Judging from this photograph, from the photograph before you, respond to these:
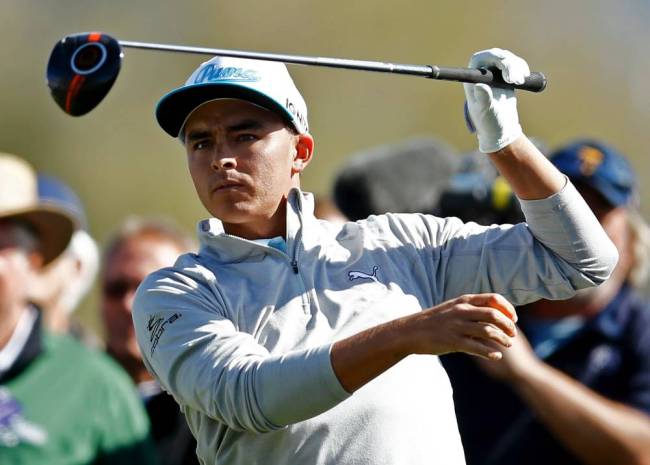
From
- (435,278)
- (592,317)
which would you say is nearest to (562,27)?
(592,317)

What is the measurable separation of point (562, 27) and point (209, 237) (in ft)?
69.6

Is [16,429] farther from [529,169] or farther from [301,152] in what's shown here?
[529,169]

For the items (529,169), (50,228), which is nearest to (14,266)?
(50,228)

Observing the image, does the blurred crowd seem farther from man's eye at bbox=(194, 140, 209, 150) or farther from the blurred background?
the blurred background

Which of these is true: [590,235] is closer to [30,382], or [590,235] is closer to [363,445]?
[363,445]

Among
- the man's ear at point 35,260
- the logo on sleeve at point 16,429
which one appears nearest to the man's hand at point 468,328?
the logo on sleeve at point 16,429

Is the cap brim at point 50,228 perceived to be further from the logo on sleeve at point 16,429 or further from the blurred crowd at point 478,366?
the logo on sleeve at point 16,429

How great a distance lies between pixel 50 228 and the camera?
7461 millimetres

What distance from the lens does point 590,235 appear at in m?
4.21

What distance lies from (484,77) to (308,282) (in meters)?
0.75

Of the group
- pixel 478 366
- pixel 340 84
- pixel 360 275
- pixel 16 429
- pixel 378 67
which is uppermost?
pixel 340 84

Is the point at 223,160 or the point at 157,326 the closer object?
the point at 157,326

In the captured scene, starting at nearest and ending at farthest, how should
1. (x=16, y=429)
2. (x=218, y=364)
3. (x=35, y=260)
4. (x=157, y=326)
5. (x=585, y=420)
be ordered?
(x=218, y=364)
(x=157, y=326)
(x=585, y=420)
(x=16, y=429)
(x=35, y=260)

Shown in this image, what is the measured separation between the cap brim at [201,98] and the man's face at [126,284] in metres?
3.09
